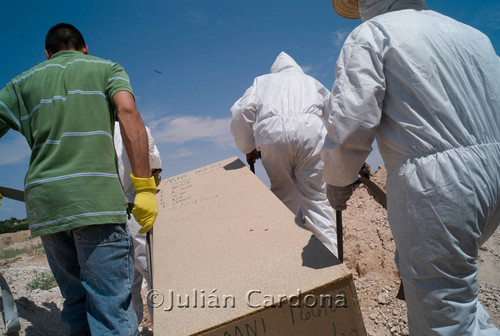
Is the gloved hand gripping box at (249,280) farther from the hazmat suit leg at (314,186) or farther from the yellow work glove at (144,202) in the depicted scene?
the hazmat suit leg at (314,186)

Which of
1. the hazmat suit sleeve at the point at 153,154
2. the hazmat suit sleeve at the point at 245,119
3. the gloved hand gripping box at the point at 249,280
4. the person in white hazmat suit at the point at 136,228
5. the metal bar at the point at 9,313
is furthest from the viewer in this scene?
the hazmat suit sleeve at the point at 245,119

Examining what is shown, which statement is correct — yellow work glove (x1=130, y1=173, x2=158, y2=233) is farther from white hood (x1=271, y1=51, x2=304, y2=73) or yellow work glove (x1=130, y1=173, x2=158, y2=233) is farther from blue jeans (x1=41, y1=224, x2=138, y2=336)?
white hood (x1=271, y1=51, x2=304, y2=73)

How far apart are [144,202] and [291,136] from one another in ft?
5.57

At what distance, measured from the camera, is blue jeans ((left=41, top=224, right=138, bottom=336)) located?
4.51 ft

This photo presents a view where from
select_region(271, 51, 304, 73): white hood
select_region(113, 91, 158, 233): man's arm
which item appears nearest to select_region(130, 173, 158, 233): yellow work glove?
select_region(113, 91, 158, 233): man's arm

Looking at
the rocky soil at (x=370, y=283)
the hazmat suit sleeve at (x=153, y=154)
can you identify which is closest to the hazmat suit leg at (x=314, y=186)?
the rocky soil at (x=370, y=283)

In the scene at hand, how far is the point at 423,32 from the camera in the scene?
125 centimetres

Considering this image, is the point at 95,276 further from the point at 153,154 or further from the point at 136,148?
the point at 153,154

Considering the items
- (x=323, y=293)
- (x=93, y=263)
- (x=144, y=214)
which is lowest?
(x=323, y=293)

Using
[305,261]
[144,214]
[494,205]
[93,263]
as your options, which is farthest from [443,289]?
[93,263]

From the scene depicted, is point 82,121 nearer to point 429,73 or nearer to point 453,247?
point 429,73

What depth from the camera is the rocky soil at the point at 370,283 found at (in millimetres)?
2342

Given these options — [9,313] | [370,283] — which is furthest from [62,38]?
[370,283]

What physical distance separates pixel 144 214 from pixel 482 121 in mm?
1473
